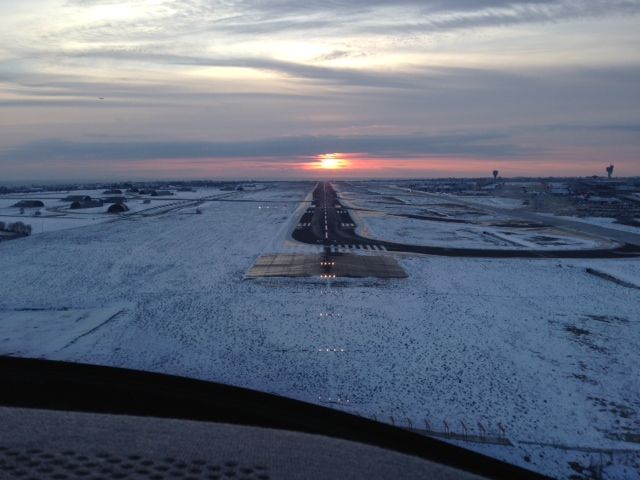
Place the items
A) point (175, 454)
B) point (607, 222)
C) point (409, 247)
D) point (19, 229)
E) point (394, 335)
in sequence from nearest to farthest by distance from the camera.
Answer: point (175, 454) → point (394, 335) → point (409, 247) → point (19, 229) → point (607, 222)

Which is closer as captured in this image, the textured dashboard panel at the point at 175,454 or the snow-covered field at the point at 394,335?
the textured dashboard panel at the point at 175,454

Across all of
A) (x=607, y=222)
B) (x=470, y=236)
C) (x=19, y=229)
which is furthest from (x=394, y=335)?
(x=607, y=222)

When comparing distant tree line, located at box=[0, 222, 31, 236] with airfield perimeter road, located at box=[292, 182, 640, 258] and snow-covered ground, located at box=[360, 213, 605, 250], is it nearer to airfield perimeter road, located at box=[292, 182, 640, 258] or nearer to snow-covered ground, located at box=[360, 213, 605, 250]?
airfield perimeter road, located at box=[292, 182, 640, 258]

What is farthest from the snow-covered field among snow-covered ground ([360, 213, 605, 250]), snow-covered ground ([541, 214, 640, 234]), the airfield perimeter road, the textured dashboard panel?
snow-covered ground ([541, 214, 640, 234])

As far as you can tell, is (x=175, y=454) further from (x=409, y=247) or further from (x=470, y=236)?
(x=470, y=236)

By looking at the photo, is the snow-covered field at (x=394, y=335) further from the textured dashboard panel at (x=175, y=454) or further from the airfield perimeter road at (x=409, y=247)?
the textured dashboard panel at (x=175, y=454)

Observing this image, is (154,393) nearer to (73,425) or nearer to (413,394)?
(73,425)

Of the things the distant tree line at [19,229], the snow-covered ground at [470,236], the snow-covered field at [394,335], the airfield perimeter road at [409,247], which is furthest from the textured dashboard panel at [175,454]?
the distant tree line at [19,229]

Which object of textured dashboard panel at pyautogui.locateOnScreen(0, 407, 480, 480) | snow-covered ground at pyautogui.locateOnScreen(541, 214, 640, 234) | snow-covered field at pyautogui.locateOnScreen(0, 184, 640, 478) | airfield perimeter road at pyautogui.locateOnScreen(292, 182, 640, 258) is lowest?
snow-covered field at pyautogui.locateOnScreen(0, 184, 640, 478)
